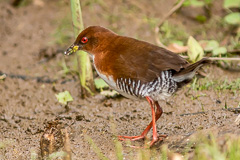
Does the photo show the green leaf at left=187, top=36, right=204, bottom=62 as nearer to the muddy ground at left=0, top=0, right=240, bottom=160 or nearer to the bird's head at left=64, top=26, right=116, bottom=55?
the muddy ground at left=0, top=0, right=240, bottom=160

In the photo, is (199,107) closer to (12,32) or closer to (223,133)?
(223,133)

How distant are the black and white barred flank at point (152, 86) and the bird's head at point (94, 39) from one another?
1.73ft

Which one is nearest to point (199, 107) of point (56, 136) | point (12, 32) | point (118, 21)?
point (56, 136)

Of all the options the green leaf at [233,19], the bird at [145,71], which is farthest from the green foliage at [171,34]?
the bird at [145,71]

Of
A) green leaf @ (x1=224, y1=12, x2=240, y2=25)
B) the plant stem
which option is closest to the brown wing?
the plant stem

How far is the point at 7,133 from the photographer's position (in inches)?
189

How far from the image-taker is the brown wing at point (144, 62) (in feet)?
13.0

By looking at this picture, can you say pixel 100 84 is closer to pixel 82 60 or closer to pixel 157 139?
pixel 82 60

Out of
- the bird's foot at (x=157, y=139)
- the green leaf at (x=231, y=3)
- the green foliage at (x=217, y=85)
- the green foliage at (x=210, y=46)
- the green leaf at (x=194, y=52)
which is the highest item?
the green leaf at (x=231, y=3)

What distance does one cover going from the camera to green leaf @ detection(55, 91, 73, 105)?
207 inches

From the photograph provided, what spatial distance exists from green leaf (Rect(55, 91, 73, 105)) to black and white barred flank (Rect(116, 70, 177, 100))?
1.36 meters

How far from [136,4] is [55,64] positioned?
6.84ft

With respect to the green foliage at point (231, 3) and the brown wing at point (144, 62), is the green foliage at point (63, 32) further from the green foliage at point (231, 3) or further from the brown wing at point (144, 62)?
the brown wing at point (144, 62)

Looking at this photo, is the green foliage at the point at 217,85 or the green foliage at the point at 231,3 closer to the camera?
the green foliage at the point at 217,85
